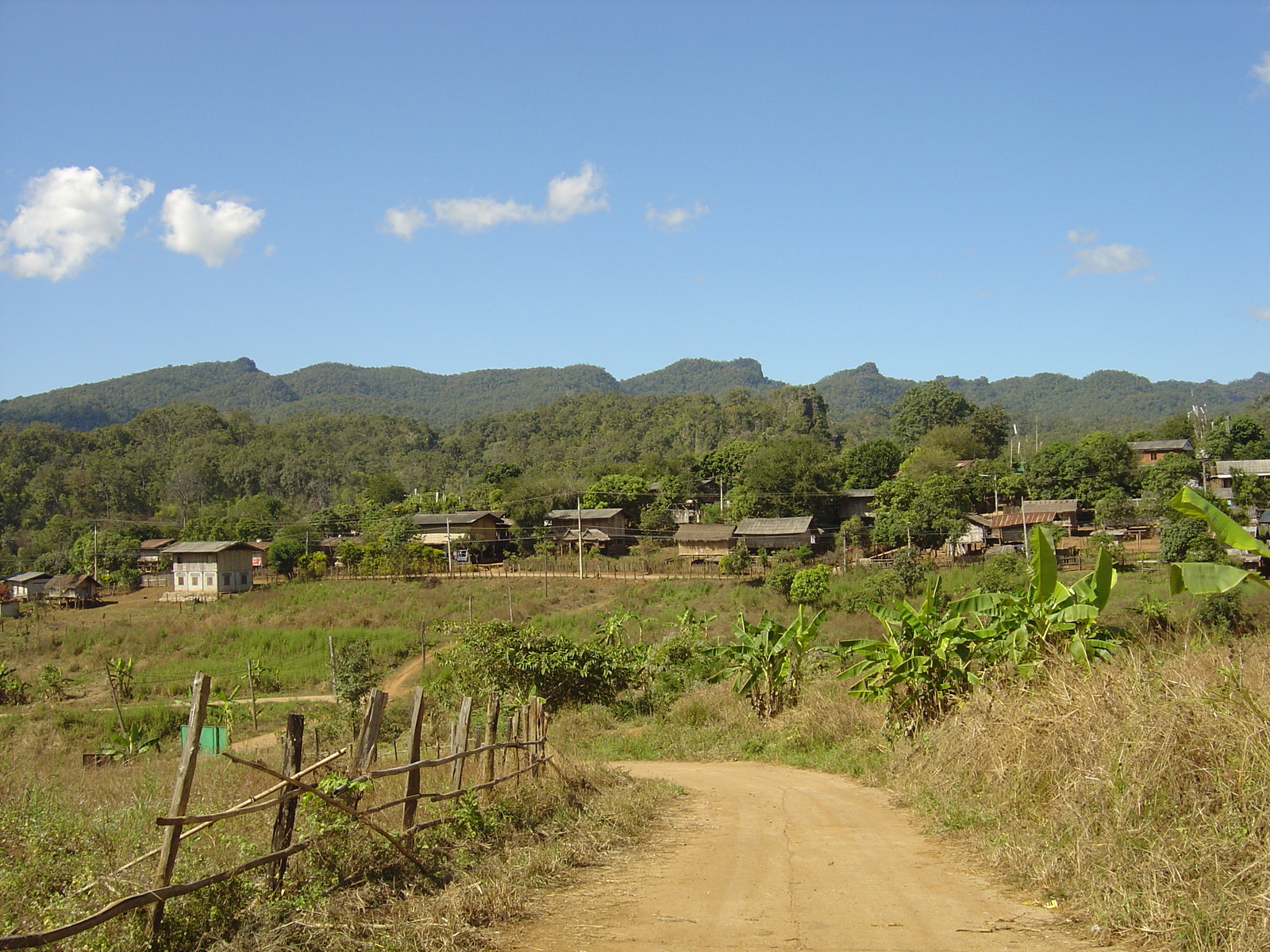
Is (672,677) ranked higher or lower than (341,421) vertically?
lower

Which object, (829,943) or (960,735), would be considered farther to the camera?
(960,735)

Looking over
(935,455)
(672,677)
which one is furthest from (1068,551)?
(672,677)

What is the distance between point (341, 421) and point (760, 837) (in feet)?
402

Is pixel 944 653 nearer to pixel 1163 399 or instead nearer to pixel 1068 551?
pixel 1068 551

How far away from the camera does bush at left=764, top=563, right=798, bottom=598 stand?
40781mm

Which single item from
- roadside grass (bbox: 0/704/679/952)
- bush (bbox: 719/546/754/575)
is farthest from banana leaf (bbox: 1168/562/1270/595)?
bush (bbox: 719/546/754/575)

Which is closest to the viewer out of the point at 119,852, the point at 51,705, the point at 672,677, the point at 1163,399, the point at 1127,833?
the point at 119,852

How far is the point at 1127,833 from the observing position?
Answer: 18.3ft

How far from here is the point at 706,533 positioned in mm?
53156

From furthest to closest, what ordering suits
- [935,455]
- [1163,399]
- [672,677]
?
[1163,399] < [935,455] < [672,677]

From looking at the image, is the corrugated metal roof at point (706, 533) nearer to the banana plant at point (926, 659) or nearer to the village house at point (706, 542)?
the village house at point (706, 542)

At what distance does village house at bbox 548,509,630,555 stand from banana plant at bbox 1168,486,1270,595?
5069 centimetres

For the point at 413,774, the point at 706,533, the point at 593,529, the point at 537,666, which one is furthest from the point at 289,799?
the point at 593,529

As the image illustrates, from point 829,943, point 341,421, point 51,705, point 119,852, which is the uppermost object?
point 341,421
